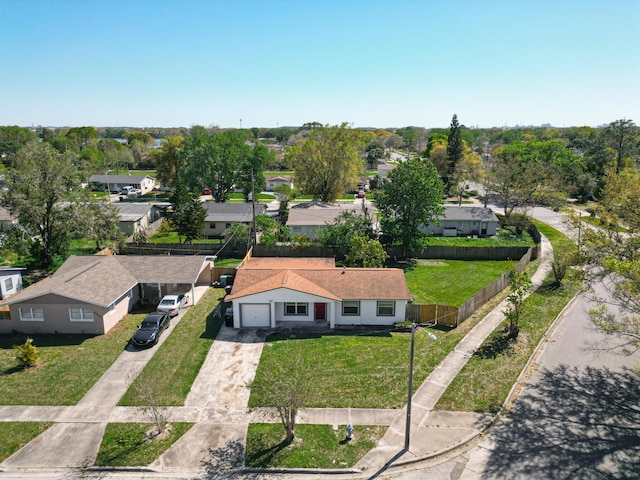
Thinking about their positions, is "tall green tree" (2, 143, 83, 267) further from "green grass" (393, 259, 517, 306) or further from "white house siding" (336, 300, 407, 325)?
"green grass" (393, 259, 517, 306)

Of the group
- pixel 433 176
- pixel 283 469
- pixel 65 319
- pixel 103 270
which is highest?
pixel 433 176

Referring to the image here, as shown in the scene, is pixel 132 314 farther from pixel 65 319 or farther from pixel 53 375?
pixel 53 375

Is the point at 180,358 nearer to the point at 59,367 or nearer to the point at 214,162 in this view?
the point at 59,367

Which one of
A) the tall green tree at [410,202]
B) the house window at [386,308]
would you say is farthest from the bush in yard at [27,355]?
the tall green tree at [410,202]

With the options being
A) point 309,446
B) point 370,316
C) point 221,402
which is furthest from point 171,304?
point 309,446

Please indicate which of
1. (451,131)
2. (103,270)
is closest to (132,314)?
(103,270)

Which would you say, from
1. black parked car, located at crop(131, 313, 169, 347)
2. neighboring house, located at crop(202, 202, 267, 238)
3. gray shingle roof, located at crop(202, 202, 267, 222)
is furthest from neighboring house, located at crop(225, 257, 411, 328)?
gray shingle roof, located at crop(202, 202, 267, 222)

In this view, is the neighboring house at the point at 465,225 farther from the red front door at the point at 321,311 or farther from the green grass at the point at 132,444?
the green grass at the point at 132,444
